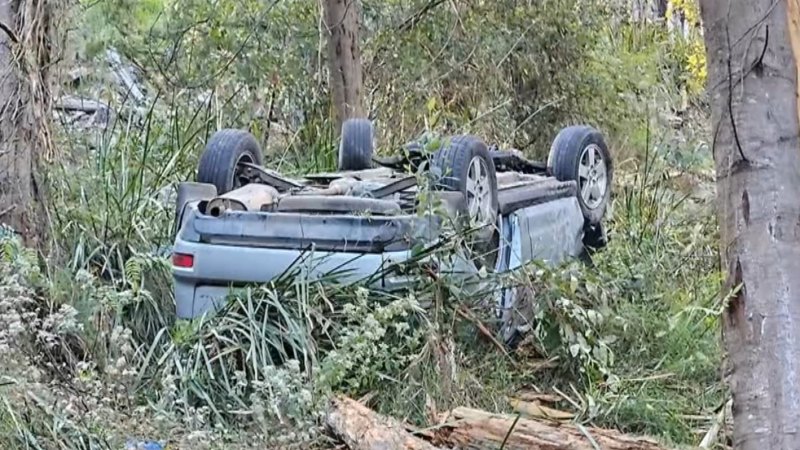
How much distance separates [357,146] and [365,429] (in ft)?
9.10

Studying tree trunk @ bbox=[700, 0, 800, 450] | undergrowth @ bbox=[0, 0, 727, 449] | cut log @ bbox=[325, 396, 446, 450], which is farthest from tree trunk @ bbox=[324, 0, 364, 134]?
tree trunk @ bbox=[700, 0, 800, 450]

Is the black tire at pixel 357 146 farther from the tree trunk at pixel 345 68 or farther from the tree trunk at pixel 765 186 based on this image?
the tree trunk at pixel 765 186

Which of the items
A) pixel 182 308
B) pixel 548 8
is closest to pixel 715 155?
pixel 182 308

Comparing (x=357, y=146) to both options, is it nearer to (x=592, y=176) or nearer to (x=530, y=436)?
(x=592, y=176)

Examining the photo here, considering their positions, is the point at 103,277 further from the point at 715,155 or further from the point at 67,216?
the point at 715,155

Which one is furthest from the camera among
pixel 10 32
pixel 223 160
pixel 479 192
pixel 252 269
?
pixel 223 160

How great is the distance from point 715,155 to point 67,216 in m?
4.12

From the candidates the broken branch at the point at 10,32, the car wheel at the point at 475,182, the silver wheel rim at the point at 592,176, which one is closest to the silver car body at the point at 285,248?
the car wheel at the point at 475,182

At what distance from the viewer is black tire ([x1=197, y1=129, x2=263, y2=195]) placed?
5578 mm

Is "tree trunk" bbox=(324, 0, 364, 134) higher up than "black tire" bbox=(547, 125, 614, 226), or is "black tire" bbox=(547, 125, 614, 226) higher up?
"tree trunk" bbox=(324, 0, 364, 134)

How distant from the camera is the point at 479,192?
518 centimetres

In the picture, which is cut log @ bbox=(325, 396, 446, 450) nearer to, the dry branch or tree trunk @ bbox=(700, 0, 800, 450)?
the dry branch

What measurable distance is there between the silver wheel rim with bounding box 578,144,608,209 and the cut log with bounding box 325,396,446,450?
113 inches

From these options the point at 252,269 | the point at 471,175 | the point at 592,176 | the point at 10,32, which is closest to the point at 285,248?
the point at 252,269
